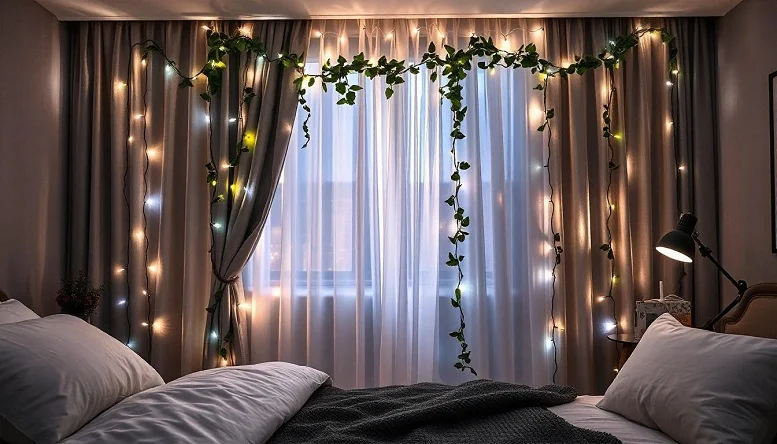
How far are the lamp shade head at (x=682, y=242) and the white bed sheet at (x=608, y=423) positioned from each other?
95 centimetres

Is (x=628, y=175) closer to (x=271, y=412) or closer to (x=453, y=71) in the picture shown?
(x=453, y=71)

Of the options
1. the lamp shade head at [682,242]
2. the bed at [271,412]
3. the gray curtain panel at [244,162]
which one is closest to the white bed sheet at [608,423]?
the bed at [271,412]

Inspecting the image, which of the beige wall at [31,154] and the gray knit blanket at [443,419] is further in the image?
the beige wall at [31,154]

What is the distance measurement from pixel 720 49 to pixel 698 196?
34.5 inches

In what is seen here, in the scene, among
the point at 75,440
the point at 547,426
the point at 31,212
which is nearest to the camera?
the point at 75,440

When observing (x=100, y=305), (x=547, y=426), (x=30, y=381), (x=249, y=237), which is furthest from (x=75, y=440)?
(x=100, y=305)

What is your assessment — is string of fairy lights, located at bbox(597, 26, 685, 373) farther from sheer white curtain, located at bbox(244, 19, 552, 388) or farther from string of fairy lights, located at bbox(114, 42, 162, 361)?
string of fairy lights, located at bbox(114, 42, 162, 361)

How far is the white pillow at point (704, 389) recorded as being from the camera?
1.66 m

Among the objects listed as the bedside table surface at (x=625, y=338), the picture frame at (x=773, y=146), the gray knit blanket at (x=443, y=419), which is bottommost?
the gray knit blanket at (x=443, y=419)

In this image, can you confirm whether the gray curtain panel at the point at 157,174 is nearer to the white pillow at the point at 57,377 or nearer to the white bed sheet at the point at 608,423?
the white pillow at the point at 57,377

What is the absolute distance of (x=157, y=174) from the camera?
12.7 ft

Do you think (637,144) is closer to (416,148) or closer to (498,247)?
(498,247)

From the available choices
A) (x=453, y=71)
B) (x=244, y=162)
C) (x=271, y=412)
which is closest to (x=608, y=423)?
(x=271, y=412)

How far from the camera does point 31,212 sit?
3453mm
